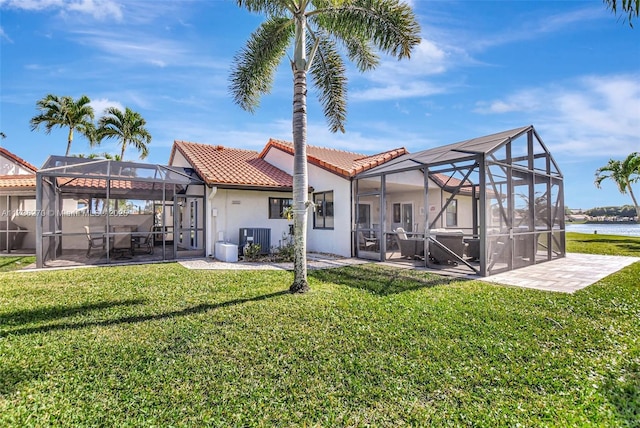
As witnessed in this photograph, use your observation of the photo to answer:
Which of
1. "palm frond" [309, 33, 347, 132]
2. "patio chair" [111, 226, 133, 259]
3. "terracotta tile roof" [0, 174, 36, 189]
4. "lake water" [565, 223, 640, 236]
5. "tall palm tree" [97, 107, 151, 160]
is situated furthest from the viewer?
"lake water" [565, 223, 640, 236]

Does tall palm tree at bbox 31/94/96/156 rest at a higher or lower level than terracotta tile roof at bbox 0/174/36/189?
higher

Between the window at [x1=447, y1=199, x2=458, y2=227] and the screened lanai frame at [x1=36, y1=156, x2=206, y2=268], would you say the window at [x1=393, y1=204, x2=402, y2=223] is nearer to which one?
the window at [x1=447, y1=199, x2=458, y2=227]

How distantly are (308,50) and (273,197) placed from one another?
7.35 m

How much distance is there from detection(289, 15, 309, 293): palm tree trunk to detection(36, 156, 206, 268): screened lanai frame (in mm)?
7559

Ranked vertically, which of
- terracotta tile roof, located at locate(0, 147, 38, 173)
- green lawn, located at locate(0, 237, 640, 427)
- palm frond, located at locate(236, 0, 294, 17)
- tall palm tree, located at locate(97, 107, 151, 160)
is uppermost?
tall palm tree, located at locate(97, 107, 151, 160)

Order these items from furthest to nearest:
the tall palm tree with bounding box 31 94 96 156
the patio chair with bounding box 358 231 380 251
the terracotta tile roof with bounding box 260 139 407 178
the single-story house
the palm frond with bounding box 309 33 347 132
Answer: the tall palm tree with bounding box 31 94 96 156, the terracotta tile roof with bounding box 260 139 407 178, the patio chair with bounding box 358 231 380 251, the single-story house, the palm frond with bounding box 309 33 347 132

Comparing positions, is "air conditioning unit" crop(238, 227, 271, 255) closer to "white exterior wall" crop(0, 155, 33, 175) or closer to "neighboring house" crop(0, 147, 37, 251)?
"neighboring house" crop(0, 147, 37, 251)

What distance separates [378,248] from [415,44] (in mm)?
8119

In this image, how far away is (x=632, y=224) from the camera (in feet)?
111

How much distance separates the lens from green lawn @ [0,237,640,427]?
10.3ft

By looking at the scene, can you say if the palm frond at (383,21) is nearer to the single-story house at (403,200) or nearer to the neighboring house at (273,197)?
the single-story house at (403,200)

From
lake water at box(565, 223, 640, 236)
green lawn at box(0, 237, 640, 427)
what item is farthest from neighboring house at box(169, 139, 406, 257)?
lake water at box(565, 223, 640, 236)

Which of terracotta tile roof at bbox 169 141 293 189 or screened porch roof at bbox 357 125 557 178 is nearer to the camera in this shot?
screened porch roof at bbox 357 125 557 178

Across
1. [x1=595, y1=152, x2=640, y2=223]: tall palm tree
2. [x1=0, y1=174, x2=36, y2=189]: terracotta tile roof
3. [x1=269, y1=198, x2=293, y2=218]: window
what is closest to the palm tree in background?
[x1=269, y1=198, x2=293, y2=218]: window
